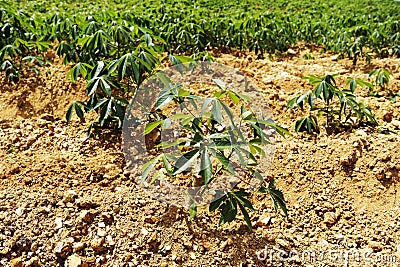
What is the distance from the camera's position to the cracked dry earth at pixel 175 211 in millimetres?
1731

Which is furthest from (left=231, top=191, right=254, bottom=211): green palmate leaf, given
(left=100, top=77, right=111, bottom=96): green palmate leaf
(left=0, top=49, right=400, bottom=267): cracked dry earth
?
(left=100, top=77, right=111, bottom=96): green palmate leaf

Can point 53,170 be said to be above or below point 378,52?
above

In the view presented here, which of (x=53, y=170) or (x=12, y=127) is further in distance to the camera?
(x=12, y=127)

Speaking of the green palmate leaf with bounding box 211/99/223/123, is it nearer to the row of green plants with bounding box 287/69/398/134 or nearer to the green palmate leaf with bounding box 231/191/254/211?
the green palmate leaf with bounding box 231/191/254/211

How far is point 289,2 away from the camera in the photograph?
11.5m

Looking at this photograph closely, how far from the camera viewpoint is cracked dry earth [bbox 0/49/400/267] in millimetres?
1731

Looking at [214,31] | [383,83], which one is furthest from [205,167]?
[214,31]

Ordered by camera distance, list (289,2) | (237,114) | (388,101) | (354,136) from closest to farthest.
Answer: (354,136), (237,114), (388,101), (289,2)

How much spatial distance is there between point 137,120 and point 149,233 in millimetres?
865

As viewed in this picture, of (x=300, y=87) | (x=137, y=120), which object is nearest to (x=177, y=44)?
(x=300, y=87)

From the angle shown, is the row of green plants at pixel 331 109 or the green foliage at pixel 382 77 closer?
the row of green plants at pixel 331 109

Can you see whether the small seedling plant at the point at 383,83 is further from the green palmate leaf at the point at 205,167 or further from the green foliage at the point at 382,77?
the green palmate leaf at the point at 205,167

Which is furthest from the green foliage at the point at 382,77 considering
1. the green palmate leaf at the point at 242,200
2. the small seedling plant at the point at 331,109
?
the green palmate leaf at the point at 242,200

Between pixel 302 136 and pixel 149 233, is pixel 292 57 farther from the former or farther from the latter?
pixel 149 233
